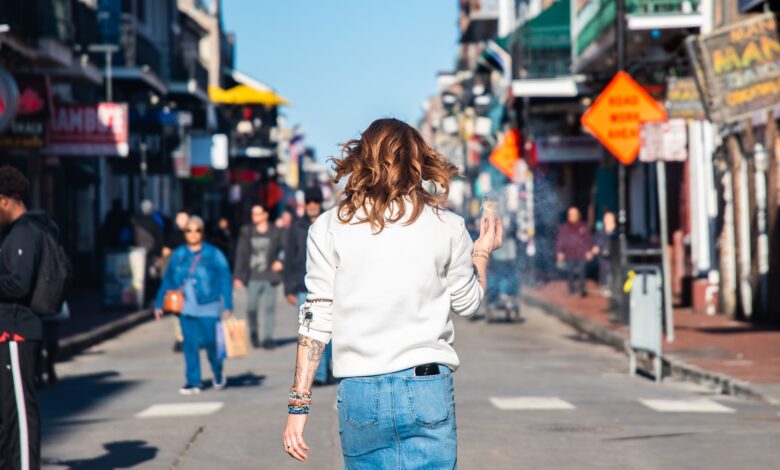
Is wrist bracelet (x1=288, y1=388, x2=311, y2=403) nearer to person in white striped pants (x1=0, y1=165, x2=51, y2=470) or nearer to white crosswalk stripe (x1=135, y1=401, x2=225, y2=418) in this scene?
person in white striped pants (x1=0, y1=165, x2=51, y2=470)

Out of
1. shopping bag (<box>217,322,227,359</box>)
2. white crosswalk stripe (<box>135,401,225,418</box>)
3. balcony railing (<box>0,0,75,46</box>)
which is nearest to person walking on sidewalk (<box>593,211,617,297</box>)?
balcony railing (<box>0,0,75,46</box>)

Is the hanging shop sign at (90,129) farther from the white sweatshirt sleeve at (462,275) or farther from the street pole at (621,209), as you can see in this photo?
the white sweatshirt sleeve at (462,275)

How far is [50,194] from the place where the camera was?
117 feet

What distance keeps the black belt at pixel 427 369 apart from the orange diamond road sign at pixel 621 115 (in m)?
16.3

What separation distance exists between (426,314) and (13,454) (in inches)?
141

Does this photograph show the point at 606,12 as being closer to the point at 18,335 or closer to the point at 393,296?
the point at 18,335

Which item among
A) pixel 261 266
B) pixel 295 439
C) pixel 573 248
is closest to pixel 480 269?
pixel 295 439

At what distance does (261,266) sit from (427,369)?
15406 millimetres

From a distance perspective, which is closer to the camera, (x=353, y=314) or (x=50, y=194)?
(x=353, y=314)

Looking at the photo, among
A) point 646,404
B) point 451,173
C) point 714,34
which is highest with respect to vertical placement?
point 714,34

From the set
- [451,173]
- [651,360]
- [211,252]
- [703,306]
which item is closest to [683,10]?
[703,306]

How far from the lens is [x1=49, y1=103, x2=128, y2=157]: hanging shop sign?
99.4ft

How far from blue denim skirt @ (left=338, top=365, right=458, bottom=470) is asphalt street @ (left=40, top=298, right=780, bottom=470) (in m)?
4.57

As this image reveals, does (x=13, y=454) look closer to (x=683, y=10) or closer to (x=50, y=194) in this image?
(x=683, y=10)
